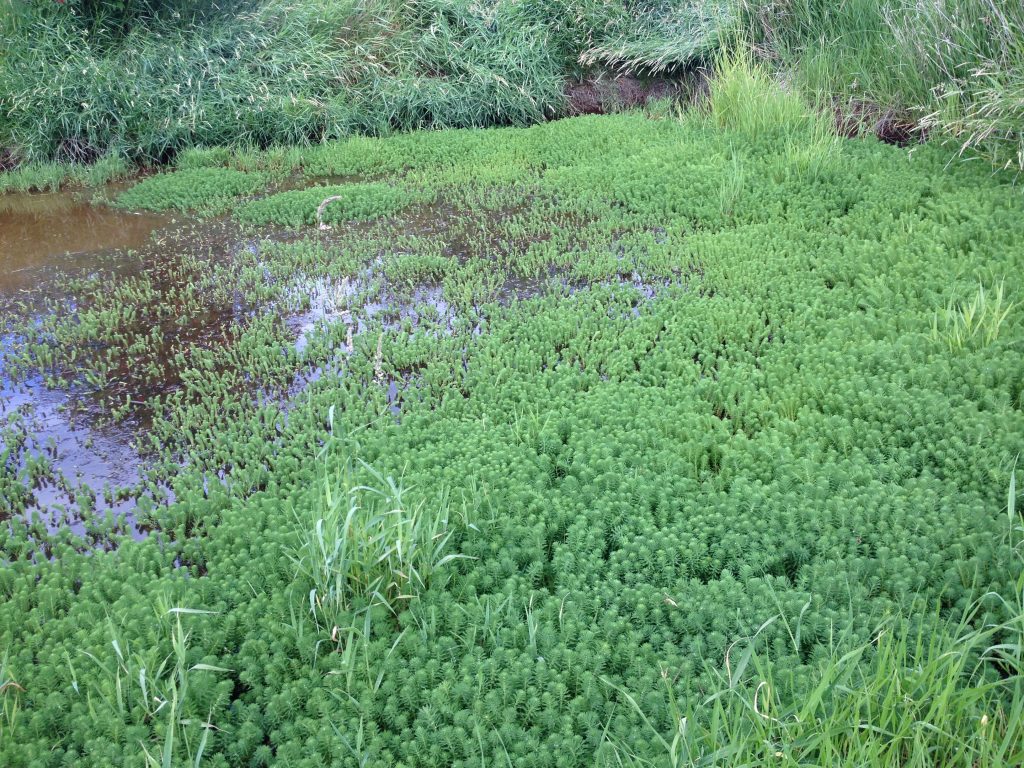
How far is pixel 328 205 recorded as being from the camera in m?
8.19

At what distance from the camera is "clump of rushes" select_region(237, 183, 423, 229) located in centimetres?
809

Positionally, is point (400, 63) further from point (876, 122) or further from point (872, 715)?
point (872, 715)

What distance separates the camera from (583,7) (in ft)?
38.9

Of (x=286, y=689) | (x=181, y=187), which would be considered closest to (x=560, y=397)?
(x=286, y=689)

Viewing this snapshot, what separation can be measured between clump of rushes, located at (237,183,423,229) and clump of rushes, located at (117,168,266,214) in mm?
→ 491

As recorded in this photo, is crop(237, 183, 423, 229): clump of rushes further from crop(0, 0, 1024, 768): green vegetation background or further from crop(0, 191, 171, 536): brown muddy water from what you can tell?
crop(0, 191, 171, 536): brown muddy water

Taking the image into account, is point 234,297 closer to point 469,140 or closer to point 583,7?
point 469,140

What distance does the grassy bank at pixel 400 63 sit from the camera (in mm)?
8625

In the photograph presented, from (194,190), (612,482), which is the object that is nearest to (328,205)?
(194,190)

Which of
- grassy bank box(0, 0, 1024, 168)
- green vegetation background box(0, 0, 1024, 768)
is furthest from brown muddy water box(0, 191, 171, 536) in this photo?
grassy bank box(0, 0, 1024, 168)

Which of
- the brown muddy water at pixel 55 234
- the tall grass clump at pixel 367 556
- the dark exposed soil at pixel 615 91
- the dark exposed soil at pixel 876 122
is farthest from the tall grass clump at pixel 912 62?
the brown muddy water at pixel 55 234

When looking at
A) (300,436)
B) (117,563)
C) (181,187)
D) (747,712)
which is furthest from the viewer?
(181,187)

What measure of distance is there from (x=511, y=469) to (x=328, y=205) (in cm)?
497

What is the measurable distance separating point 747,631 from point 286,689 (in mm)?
1645
